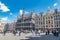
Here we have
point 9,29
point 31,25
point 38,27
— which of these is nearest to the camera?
point 9,29

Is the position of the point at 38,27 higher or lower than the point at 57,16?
lower

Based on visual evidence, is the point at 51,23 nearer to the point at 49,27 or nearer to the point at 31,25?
the point at 49,27

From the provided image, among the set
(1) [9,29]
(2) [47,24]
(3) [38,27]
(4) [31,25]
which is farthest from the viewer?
(4) [31,25]

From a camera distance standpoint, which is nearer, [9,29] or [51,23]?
[9,29]

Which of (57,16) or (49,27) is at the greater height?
(57,16)

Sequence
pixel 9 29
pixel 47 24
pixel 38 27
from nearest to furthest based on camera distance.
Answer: pixel 9 29 < pixel 38 27 < pixel 47 24

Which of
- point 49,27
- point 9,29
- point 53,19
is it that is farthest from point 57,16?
point 9,29

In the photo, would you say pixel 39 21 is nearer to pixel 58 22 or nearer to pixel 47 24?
pixel 47 24

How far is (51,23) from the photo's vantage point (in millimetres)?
21672

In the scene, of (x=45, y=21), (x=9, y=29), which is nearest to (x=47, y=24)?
(x=45, y=21)

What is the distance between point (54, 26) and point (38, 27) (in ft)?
7.51

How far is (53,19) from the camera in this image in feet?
74.8

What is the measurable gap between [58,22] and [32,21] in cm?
349

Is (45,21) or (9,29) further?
(45,21)
